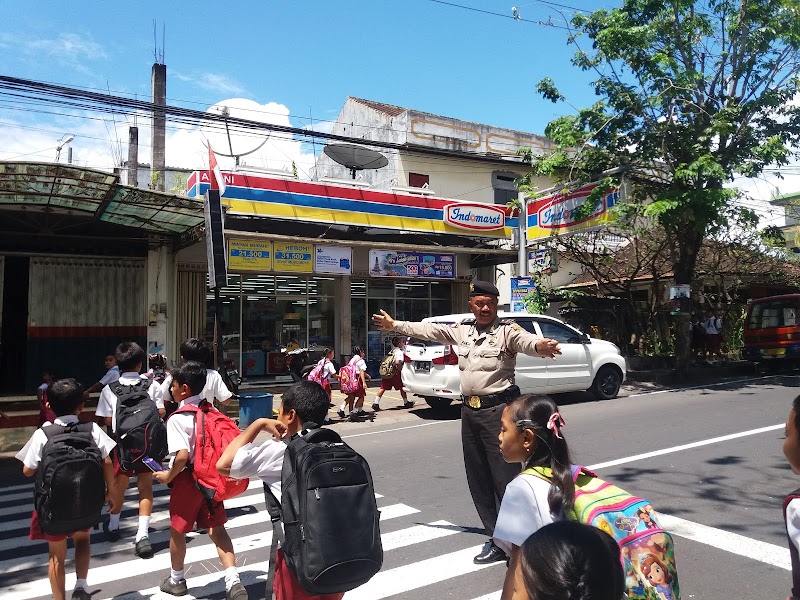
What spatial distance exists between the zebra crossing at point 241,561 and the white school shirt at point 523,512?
6.94 feet

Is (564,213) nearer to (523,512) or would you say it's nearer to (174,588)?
(174,588)

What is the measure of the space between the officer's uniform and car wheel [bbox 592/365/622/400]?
855 centimetres

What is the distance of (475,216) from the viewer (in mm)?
17656

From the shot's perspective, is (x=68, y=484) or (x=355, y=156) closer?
(x=68, y=484)

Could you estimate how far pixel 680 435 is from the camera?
873 cm

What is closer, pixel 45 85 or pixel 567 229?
Result: pixel 45 85

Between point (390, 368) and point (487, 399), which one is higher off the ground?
point (487, 399)

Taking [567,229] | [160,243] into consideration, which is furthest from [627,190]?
[160,243]

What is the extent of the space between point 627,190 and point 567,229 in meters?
1.88

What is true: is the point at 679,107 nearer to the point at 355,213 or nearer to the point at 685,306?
the point at 685,306

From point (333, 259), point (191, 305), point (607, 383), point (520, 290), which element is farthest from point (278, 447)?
point (333, 259)

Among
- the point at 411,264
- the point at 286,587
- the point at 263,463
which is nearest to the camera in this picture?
the point at 286,587

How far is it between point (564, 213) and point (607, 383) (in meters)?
4.69

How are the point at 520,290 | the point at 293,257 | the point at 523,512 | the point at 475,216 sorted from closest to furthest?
the point at 523,512 → the point at 520,290 → the point at 293,257 → the point at 475,216
